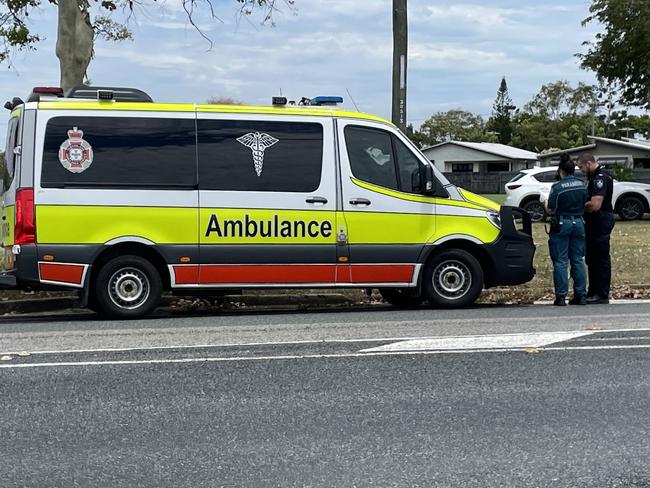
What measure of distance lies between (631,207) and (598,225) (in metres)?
13.0

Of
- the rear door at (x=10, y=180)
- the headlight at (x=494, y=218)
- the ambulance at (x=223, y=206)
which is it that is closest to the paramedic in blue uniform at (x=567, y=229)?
the ambulance at (x=223, y=206)

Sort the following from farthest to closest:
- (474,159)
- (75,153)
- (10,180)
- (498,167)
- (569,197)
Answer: (498,167), (474,159), (569,197), (10,180), (75,153)

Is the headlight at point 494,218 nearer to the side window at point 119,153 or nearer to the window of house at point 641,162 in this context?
the side window at point 119,153

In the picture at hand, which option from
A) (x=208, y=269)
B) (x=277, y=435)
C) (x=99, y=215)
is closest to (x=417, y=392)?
(x=277, y=435)

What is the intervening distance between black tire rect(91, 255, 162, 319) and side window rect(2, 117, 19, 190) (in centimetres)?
148

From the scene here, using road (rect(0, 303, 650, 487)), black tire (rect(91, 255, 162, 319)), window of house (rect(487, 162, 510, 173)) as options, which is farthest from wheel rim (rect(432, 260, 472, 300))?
window of house (rect(487, 162, 510, 173))

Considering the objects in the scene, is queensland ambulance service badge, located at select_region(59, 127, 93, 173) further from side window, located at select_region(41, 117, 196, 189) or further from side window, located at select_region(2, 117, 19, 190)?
side window, located at select_region(2, 117, 19, 190)

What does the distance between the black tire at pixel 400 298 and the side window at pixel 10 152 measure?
4.69 meters

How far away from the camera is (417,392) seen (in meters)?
5.71

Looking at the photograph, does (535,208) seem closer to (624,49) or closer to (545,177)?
(545,177)

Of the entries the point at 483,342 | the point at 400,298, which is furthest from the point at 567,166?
the point at 483,342

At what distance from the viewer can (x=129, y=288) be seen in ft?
29.6

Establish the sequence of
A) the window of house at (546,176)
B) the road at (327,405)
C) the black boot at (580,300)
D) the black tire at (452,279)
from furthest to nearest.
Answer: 1. the window of house at (546,176)
2. the black boot at (580,300)
3. the black tire at (452,279)
4. the road at (327,405)

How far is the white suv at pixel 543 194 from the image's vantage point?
21406 mm
